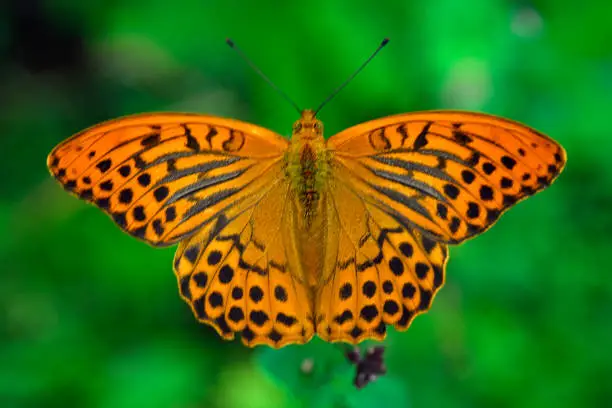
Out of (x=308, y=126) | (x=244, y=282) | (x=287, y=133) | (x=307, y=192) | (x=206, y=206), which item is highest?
(x=287, y=133)

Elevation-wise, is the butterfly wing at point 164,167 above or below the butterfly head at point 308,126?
below

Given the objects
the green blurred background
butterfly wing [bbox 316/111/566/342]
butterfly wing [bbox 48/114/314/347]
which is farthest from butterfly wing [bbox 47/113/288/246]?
the green blurred background

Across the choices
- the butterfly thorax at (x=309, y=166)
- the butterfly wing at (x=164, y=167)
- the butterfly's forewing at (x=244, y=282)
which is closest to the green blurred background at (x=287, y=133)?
the butterfly's forewing at (x=244, y=282)

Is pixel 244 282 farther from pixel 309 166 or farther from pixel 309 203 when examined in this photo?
pixel 309 166

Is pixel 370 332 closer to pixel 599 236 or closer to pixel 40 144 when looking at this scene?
pixel 599 236

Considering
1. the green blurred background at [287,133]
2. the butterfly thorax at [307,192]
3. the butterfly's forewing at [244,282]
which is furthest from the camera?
the green blurred background at [287,133]

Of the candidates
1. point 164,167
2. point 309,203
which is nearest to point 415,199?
point 309,203

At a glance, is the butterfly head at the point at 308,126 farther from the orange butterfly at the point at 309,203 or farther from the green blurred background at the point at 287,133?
the green blurred background at the point at 287,133
